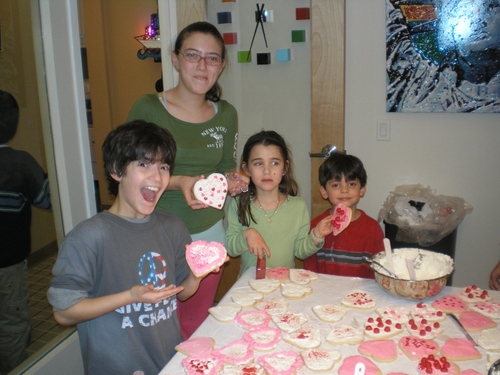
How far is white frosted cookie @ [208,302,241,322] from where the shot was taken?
4.79 ft

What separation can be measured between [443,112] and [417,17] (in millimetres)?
600

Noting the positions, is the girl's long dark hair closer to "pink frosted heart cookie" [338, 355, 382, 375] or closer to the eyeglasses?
the eyeglasses

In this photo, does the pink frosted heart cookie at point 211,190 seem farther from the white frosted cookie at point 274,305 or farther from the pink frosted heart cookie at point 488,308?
the pink frosted heart cookie at point 488,308

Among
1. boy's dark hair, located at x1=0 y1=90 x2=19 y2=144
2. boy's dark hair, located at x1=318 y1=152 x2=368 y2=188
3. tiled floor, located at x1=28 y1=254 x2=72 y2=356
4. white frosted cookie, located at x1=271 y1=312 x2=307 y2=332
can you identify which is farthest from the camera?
tiled floor, located at x1=28 y1=254 x2=72 y2=356

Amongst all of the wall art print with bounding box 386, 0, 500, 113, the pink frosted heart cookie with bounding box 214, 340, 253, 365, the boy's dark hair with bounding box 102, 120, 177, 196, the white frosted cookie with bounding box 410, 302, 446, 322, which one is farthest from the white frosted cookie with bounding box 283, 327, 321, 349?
the wall art print with bounding box 386, 0, 500, 113

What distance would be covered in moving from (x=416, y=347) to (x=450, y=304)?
0.31 metres

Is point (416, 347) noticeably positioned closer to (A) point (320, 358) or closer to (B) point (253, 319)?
(A) point (320, 358)

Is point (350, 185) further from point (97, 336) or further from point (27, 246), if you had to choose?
point (27, 246)

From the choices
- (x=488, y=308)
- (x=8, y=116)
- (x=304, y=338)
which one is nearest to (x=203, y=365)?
(x=304, y=338)

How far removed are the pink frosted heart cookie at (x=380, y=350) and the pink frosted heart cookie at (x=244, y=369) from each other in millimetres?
305

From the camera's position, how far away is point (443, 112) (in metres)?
2.78

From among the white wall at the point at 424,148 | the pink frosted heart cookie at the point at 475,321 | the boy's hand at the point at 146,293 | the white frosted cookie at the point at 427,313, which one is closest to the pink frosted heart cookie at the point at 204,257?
the boy's hand at the point at 146,293

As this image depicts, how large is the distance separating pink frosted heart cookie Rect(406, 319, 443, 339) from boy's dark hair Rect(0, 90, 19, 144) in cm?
188

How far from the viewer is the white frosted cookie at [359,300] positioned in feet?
4.97
